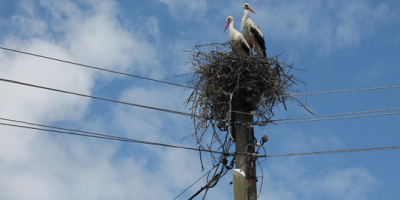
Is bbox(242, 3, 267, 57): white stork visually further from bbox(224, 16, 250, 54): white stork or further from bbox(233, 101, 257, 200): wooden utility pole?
bbox(233, 101, 257, 200): wooden utility pole

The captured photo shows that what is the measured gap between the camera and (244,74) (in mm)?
6594

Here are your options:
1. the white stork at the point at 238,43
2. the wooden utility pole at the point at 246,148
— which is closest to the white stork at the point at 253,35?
the white stork at the point at 238,43

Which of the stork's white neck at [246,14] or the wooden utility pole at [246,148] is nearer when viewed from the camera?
the wooden utility pole at [246,148]

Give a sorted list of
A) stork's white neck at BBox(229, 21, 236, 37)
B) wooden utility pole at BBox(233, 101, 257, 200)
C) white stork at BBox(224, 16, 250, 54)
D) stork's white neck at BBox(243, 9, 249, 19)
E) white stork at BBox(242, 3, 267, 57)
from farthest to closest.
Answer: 1. stork's white neck at BBox(243, 9, 249, 19)
2. white stork at BBox(242, 3, 267, 57)
3. stork's white neck at BBox(229, 21, 236, 37)
4. white stork at BBox(224, 16, 250, 54)
5. wooden utility pole at BBox(233, 101, 257, 200)

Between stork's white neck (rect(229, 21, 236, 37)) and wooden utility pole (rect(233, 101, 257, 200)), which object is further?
stork's white neck (rect(229, 21, 236, 37))

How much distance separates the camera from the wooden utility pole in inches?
214

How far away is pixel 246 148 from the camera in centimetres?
565

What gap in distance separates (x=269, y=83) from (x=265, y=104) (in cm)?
35

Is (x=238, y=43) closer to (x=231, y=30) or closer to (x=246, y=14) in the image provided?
(x=231, y=30)

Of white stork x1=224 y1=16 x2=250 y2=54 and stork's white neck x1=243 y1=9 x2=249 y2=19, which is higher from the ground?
stork's white neck x1=243 y1=9 x2=249 y2=19

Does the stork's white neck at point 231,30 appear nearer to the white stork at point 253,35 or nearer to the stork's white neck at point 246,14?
the white stork at point 253,35

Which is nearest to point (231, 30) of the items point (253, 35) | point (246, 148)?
point (253, 35)

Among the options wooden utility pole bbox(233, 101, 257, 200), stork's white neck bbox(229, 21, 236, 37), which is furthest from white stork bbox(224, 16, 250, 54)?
wooden utility pole bbox(233, 101, 257, 200)

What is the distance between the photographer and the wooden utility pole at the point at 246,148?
5426mm
